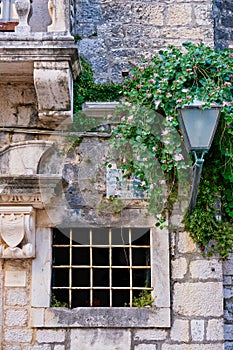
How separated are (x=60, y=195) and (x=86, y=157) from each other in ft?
1.28

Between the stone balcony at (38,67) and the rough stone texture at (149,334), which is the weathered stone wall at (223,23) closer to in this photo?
the stone balcony at (38,67)

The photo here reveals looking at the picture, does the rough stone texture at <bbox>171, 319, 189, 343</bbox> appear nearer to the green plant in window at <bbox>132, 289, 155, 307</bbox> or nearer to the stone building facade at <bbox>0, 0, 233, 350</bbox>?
the stone building facade at <bbox>0, 0, 233, 350</bbox>

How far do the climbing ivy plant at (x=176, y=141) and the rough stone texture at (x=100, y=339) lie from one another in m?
0.97

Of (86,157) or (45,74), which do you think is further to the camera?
(86,157)

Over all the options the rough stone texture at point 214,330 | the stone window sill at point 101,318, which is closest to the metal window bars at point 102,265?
the stone window sill at point 101,318

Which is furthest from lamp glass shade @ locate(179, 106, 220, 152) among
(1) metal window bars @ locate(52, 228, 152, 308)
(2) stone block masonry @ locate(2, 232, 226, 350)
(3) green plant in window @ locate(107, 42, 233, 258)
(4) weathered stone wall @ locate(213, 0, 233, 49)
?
(4) weathered stone wall @ locate(213, 0, 233, 49)

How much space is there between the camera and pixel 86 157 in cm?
513

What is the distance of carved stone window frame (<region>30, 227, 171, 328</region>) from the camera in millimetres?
4820

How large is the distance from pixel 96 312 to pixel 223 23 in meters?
3.06

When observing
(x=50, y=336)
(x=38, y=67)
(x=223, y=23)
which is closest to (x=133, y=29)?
(x=223, y=23)

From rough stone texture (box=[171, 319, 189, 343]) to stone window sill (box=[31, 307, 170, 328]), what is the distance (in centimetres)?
7

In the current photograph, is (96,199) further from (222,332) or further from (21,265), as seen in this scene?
(222,332)

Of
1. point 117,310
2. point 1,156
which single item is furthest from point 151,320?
point 1,156

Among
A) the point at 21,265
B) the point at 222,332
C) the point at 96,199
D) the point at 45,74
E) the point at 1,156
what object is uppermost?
the point at 45,74
